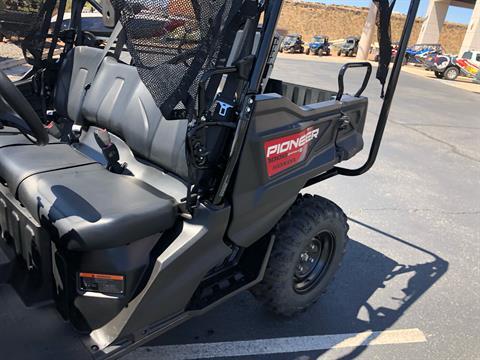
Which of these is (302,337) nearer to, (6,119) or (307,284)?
(307,284)

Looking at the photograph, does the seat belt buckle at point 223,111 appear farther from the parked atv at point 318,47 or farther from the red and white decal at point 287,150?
the parked atv at point 318,47

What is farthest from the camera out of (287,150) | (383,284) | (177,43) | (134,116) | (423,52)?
(423,52)

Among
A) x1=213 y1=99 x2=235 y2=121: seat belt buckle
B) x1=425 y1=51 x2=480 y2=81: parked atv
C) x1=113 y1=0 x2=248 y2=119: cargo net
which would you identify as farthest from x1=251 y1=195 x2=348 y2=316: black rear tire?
x1=425 y1=51 x2=480 y2=81: parked atv

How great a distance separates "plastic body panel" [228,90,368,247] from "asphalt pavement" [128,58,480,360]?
2.44 ft

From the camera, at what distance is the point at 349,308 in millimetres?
2938

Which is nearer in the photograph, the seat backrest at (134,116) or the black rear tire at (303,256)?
the seat backrest at (134,116)

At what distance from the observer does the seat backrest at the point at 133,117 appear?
209cm

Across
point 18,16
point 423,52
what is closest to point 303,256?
point 18,16

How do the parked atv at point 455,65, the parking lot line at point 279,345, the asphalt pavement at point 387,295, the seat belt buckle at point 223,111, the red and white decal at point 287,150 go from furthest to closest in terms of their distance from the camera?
1. the parked atv at point 455,65
2. the asphalt pavement at point 387,295
3. the parking lot line at point 279,345
4. the red and white decal at point 287,150
5. the seat belt buckle at point 223,111

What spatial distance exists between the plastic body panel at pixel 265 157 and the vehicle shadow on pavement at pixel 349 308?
2.40 ft

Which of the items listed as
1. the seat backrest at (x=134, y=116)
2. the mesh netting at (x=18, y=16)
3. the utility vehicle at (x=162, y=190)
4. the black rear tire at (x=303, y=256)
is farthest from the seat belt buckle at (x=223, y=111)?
the mesh netting at (x=18, y=16)

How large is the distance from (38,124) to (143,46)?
0.49 meters

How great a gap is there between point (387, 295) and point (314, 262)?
0.68 meters

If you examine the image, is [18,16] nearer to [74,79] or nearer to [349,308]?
[74,79]
